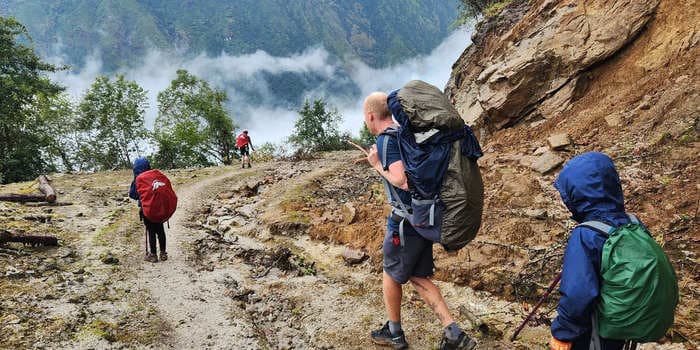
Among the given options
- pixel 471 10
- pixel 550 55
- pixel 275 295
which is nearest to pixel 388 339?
pixel 275 295

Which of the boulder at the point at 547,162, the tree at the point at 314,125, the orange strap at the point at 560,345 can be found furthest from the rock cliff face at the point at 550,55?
the tree at the point at 314,125

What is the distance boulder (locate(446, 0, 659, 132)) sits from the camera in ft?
35.5

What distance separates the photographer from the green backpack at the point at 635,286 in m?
2.14

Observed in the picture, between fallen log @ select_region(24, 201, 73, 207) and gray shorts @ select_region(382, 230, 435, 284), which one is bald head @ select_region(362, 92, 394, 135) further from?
fallen log @ select_region(24, 201, 73, 207)

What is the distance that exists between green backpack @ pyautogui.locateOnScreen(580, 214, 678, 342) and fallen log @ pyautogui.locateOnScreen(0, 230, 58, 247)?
29.8 ft

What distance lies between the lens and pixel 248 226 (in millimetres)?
10406

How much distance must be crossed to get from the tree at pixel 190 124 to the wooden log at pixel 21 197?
34085 millimetres

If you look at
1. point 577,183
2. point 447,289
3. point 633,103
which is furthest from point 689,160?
point 577,183

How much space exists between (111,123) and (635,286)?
5202cm

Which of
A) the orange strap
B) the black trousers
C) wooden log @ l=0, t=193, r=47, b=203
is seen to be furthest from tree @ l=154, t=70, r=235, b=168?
the orange strap

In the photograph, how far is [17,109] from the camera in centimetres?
2842

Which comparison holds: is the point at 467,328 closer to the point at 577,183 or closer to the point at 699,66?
the point at 577,183

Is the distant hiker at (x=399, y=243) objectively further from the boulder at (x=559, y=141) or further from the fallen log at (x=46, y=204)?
the fallen log at (x=46, y=204)

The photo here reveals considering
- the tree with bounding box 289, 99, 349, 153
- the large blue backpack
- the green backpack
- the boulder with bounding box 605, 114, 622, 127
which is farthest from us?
the tree with bounding box 289, 99, 349, 153
